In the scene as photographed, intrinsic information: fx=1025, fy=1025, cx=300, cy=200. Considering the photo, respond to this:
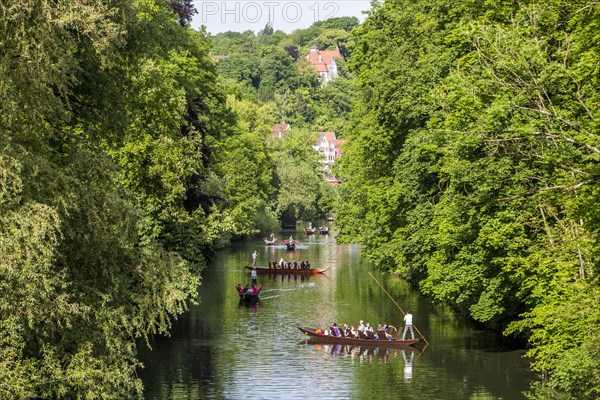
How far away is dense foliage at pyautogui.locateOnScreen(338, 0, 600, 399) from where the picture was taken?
72.4ft

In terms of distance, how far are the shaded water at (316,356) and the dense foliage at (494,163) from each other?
169 cm

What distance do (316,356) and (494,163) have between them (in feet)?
45.2

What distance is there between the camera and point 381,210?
177 ft

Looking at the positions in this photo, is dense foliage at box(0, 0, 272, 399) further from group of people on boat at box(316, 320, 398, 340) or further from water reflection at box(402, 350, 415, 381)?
group of people on boat at box(316, 320, 398, 340)

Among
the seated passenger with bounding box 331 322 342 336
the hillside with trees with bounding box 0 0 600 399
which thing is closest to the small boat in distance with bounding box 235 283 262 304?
the hillside with trees with bounding box 0 0 600 399

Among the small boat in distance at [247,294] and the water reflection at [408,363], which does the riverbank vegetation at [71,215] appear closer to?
the water reflection at [408,363]

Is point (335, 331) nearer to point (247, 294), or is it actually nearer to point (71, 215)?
point (247, 294)

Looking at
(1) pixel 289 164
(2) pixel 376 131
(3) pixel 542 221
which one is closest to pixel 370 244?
(2) pixel 376 131

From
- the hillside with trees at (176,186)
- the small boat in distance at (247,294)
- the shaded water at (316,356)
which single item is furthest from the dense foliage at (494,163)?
the small boat in distance at (247,294)

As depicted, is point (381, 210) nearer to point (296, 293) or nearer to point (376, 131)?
point (376, 131)

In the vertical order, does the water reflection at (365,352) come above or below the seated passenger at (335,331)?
below

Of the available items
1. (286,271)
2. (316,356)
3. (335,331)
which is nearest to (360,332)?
(335,331)

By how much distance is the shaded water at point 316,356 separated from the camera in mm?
33531

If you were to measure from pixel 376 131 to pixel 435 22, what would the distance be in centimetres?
697
